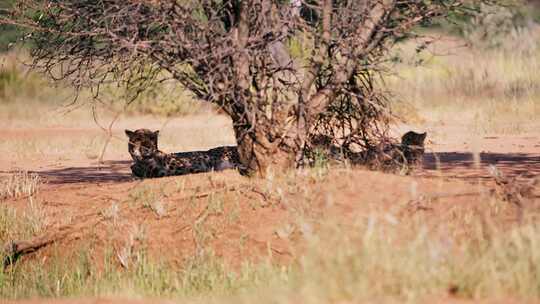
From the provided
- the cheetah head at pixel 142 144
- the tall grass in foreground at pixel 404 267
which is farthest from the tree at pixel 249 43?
the tall grass in foreground at pixel 404 267

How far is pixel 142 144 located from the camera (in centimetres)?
1093

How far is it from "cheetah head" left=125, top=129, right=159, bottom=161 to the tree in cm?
185

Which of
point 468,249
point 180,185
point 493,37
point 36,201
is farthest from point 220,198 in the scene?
point 493,37

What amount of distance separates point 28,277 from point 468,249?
383 centimetres

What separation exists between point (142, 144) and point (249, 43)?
9.53ft

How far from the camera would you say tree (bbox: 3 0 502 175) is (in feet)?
27.0

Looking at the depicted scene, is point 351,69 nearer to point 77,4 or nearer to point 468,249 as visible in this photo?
point 77,4

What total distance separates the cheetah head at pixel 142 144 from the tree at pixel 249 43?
1.85 meters

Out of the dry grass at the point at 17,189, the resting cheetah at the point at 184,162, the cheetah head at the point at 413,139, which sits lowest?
the dry grass at the point at 17,189

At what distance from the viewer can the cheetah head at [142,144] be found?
1070 centimetres

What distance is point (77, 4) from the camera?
28.6 feet

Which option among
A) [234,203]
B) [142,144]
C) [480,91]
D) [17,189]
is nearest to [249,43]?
[234,203]

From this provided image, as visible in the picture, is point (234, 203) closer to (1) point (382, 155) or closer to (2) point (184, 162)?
(1) point (382, 155)

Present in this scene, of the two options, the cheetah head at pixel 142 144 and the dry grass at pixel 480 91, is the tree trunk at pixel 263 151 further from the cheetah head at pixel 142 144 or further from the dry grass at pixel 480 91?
the dry grass at pixel 480 91
